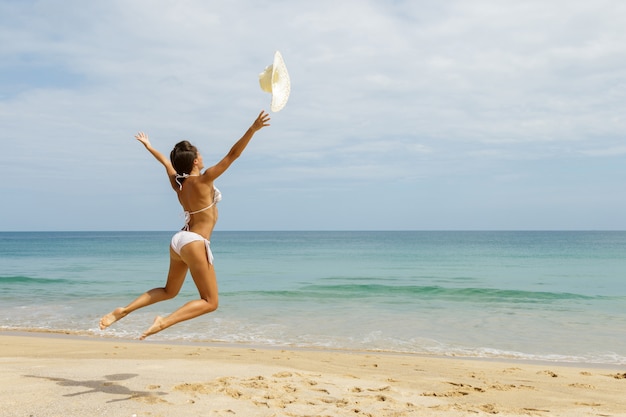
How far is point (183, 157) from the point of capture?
491cm

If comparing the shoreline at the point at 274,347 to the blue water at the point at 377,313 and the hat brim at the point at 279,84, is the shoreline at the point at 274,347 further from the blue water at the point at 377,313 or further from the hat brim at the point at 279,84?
the hat brim at the point at 279,84

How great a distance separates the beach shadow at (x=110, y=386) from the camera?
16.1 ft

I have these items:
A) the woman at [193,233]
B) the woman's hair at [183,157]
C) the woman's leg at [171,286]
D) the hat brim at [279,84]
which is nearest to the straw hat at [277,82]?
the hat brim at [279,84]

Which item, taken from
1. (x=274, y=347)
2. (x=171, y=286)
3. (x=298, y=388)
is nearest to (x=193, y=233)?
(x=171, y=286)

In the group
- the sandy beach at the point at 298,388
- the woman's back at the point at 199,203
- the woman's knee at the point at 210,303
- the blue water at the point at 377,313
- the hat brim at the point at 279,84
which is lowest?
the blue water at the point at 377,313

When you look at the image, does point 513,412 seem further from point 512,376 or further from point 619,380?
point 619,380

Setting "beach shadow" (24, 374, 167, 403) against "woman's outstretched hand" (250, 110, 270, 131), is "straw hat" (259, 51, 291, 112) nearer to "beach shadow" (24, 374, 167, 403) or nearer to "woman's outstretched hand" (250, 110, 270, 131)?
"woman's outstretched hand" (250, 110, 270, 131)

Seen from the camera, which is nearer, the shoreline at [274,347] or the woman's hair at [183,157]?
the woman's hair at [183,157]

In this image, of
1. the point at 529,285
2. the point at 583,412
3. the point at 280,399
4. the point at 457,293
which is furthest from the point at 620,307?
the point at 280,399

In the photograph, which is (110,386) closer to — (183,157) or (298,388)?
(298,388)

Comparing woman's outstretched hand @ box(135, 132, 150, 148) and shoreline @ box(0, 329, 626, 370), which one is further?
shoreline @ box(0, 329, 626, 370)

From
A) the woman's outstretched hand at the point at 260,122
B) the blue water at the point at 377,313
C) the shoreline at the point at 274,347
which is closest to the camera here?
the woman's outstretched hand at the point at 260,122

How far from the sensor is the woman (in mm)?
4598

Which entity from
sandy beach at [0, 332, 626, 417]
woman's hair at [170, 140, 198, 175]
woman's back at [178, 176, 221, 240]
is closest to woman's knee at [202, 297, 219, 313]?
woman's back at [178, 176, 221, 240]
